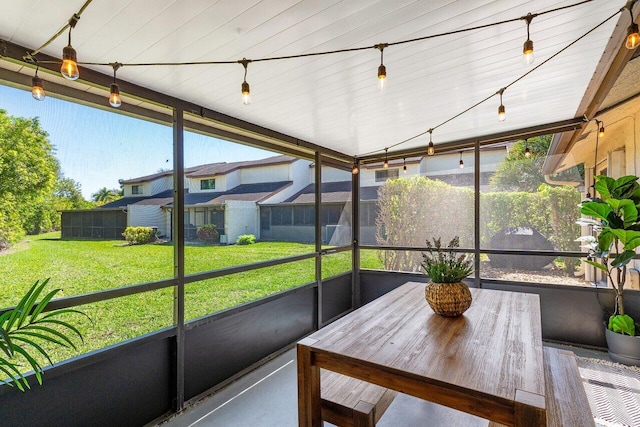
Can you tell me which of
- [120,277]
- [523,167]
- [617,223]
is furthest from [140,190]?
[617,223]

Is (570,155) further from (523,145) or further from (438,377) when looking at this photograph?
(438,377)

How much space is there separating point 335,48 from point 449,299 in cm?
170

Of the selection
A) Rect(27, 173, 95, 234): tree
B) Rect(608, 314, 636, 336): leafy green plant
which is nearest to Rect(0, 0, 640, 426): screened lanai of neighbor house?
Rect(27, 173, 95, 234): tree

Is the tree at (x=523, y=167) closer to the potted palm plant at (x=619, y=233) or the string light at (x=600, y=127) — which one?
the string light at (x=600, y=127)

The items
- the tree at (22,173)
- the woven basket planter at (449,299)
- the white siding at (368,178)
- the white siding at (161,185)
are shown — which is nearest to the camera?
the tree at (22,173)

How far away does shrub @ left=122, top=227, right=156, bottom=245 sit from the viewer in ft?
7.52

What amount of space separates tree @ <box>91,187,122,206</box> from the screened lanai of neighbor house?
13 mm

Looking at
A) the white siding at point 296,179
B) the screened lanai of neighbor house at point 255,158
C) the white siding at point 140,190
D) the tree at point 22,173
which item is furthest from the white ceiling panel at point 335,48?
the white siding at point 296,179

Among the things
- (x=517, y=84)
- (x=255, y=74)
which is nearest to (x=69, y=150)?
(x=255, y=74)

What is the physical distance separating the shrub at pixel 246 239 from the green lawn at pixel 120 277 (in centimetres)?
6

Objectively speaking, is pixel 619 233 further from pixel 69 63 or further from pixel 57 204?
pixel 57 204

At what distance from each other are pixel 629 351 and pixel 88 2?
475 cm

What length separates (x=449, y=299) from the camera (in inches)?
79.1

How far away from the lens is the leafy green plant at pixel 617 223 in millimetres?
2844
